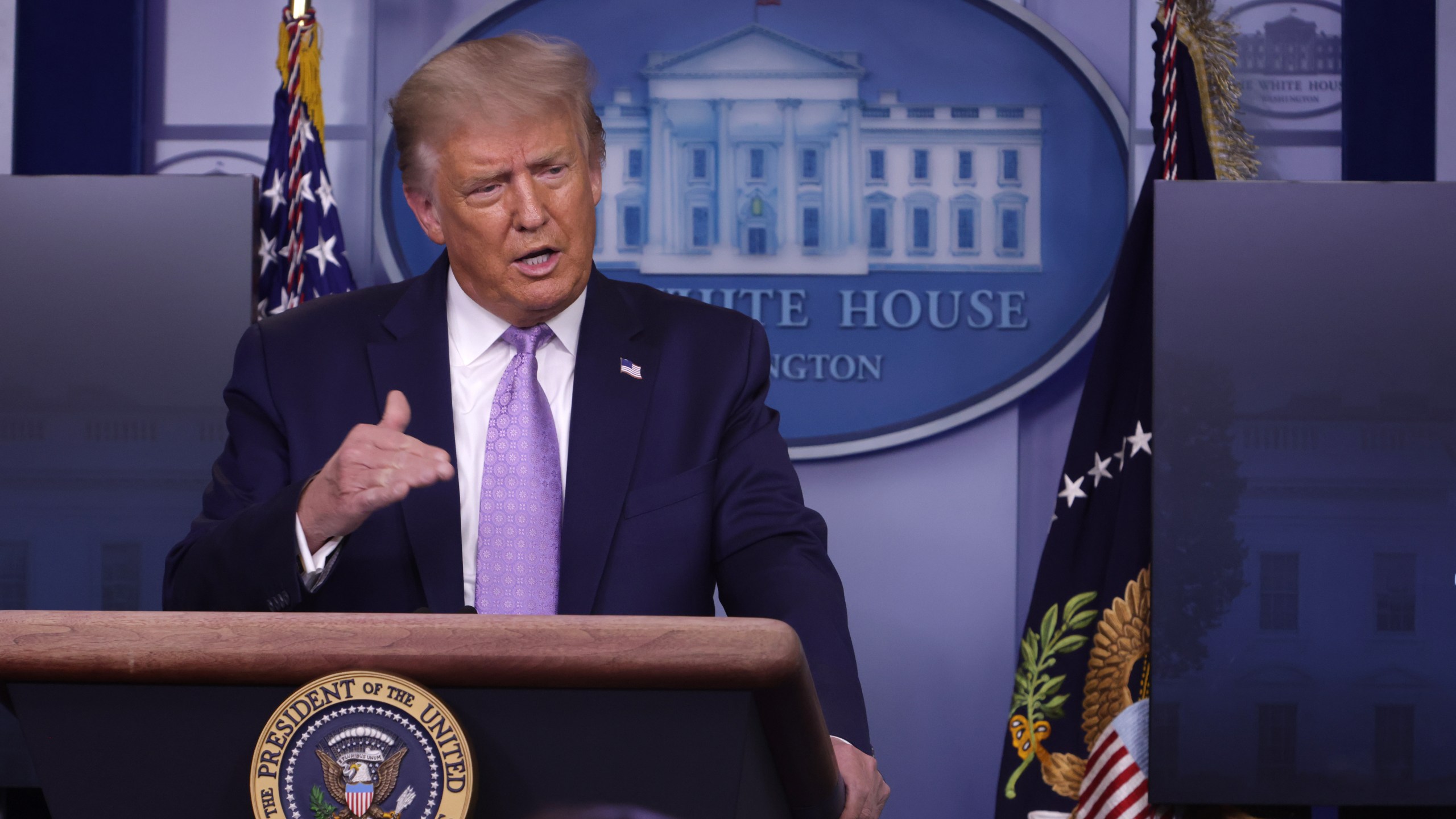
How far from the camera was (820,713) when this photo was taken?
87cm

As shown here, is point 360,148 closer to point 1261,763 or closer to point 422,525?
point 422,525

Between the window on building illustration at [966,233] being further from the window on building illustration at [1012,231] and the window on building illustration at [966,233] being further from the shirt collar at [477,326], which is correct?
the shirt collar at [477,326]

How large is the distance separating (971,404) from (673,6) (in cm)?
120

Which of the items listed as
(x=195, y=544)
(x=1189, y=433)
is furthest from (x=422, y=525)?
(x=1189, y=433)

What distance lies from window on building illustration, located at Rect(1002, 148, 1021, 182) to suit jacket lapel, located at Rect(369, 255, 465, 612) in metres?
1.67

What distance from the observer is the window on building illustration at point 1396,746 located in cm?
220

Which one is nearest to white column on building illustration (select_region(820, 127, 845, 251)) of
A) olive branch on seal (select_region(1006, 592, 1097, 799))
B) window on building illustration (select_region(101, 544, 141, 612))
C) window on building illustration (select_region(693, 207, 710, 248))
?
window on building illustration (select_region(693, 207, 710, 248))

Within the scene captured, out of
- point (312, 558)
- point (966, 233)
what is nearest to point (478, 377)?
point (312, 558)

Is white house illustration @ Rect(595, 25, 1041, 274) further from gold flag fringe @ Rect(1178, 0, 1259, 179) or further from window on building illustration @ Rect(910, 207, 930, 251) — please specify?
gold flag fringe @ Rect(1178, 0, 1259, 179)

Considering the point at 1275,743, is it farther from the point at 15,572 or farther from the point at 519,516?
the point at 15,572

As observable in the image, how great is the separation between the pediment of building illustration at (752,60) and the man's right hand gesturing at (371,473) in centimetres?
205

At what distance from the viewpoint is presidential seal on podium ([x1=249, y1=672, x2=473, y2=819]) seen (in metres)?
0.76

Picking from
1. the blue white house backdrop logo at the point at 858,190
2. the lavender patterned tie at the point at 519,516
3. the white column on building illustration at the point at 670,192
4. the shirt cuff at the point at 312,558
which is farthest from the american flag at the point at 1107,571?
the shirt cuff at the point at 312,558

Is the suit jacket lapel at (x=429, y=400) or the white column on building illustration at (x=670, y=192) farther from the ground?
the white column on building illustration at (x=670, y=192)
